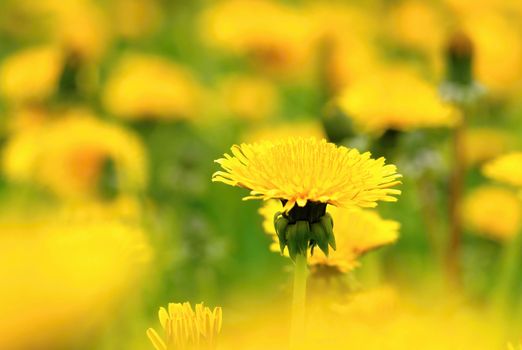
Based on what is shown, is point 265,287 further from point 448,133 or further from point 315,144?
point 315,144

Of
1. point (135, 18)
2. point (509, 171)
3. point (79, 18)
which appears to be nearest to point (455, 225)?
point (509, 171)

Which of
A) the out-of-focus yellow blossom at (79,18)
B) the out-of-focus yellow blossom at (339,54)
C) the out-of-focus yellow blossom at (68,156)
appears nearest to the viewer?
the out-of-focus yellow blossom at (68,156)

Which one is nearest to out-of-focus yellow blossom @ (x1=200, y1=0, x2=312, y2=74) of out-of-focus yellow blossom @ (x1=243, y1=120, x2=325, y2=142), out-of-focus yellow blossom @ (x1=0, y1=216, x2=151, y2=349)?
out-of-focus yellow blossom @ (x1=243, y1=120, x2=325, y2=142)

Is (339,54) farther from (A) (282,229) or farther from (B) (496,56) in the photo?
(A) (282,229)

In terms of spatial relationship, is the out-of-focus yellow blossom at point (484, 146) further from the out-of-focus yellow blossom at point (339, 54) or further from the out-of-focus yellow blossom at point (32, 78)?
the out-of-focus yellow blossom at point (32, 78)

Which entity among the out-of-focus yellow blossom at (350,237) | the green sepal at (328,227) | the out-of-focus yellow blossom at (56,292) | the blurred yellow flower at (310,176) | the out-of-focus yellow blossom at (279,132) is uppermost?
the out-of-focus yellow blossom at (279,132)

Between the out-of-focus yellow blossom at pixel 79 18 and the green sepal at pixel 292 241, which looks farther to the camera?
the out-of-focus yellow blossom at pixel 79 18

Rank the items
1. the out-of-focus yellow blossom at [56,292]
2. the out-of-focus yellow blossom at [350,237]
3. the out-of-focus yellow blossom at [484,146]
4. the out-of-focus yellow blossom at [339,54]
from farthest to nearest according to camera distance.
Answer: the out-of-focus yellow blossom at [339,54] → the out-of-focus yellow blossom at [484,146] → the out-of-focus yellow blossom at [350,237] → the out-of-focus yellow blossom at [56,292]

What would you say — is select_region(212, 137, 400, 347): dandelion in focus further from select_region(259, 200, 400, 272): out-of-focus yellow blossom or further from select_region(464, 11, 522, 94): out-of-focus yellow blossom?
select_region(464, 11, 522, 94): out-of-focus yellow blossom

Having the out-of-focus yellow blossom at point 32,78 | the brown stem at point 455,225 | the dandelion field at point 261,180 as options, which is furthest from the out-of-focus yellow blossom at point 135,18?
the brown stem at point 455,225
